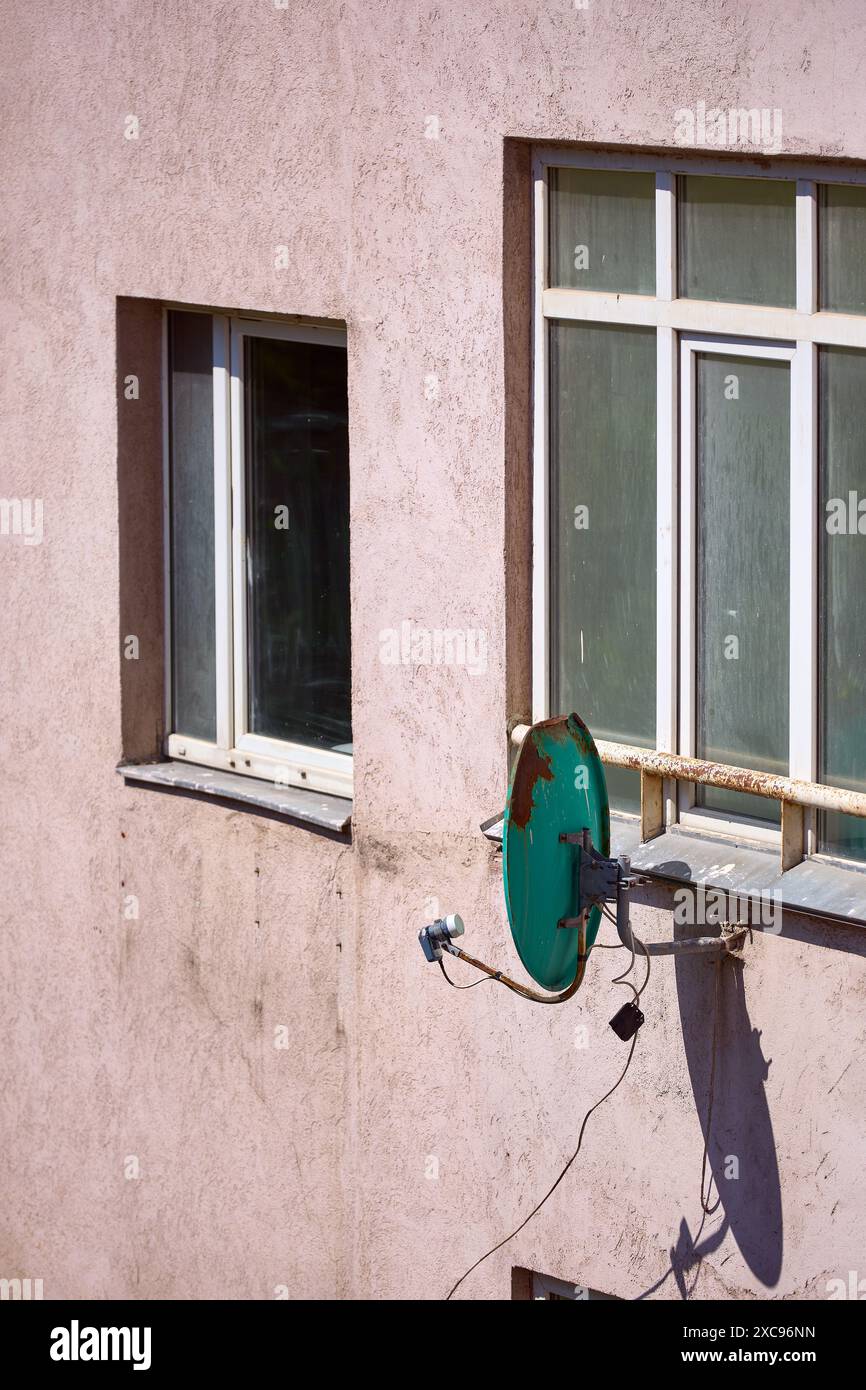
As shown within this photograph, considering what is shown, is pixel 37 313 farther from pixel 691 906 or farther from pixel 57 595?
pixel 691 906

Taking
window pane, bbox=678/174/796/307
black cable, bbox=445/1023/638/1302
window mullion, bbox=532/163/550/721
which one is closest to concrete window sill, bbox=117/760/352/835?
window mullion, bbox=532/163/550/721

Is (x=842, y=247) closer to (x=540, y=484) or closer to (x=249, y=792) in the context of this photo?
(x=540, y=484)

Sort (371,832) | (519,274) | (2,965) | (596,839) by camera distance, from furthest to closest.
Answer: (2,965) < (371,832) < (519,274) < (596,839)

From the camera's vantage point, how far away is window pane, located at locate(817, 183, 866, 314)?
19.3 feet

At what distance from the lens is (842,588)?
20.1 ft

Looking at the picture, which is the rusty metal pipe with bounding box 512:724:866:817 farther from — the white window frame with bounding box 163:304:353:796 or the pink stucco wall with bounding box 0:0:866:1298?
the white window frame with bounding box 163:304:353:796

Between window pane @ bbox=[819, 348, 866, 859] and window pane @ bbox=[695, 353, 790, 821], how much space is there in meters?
0.16

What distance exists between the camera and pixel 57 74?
330 inches

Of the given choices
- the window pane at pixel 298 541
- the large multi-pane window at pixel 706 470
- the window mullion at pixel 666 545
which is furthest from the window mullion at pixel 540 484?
the window pane at pixel 298 541

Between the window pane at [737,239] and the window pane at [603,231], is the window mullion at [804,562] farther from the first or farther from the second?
the window pane at [603,231]

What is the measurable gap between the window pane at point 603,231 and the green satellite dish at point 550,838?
163 cm

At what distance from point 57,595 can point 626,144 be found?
143 inches
